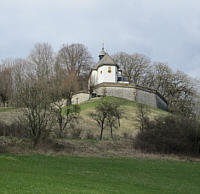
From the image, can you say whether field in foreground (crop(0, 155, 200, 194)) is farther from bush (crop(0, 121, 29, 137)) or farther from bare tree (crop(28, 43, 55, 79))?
bare tree (crop(28, 43, 55, 79))

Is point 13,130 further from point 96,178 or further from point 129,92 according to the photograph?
point 129,92

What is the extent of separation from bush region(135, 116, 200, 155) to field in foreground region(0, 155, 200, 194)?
608 cm

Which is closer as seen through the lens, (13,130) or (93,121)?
(13,130)

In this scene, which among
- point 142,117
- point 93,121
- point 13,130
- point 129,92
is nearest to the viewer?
point 13,130

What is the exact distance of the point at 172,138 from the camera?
857 inches

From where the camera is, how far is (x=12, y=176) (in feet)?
29.3

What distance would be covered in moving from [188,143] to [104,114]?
10.7 metres

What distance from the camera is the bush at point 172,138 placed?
70.4ft

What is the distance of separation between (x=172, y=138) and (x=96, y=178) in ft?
40.9

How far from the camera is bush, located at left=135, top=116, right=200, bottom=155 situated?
21.5m

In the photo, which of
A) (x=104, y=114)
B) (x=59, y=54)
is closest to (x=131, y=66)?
(x=59, y=54)

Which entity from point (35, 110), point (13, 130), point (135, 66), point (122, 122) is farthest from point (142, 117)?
point (135, 66)

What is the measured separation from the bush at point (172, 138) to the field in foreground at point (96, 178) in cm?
608

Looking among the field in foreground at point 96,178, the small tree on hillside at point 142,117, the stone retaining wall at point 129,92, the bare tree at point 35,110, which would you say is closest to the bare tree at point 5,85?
the stone retaining wall at point 129,92
